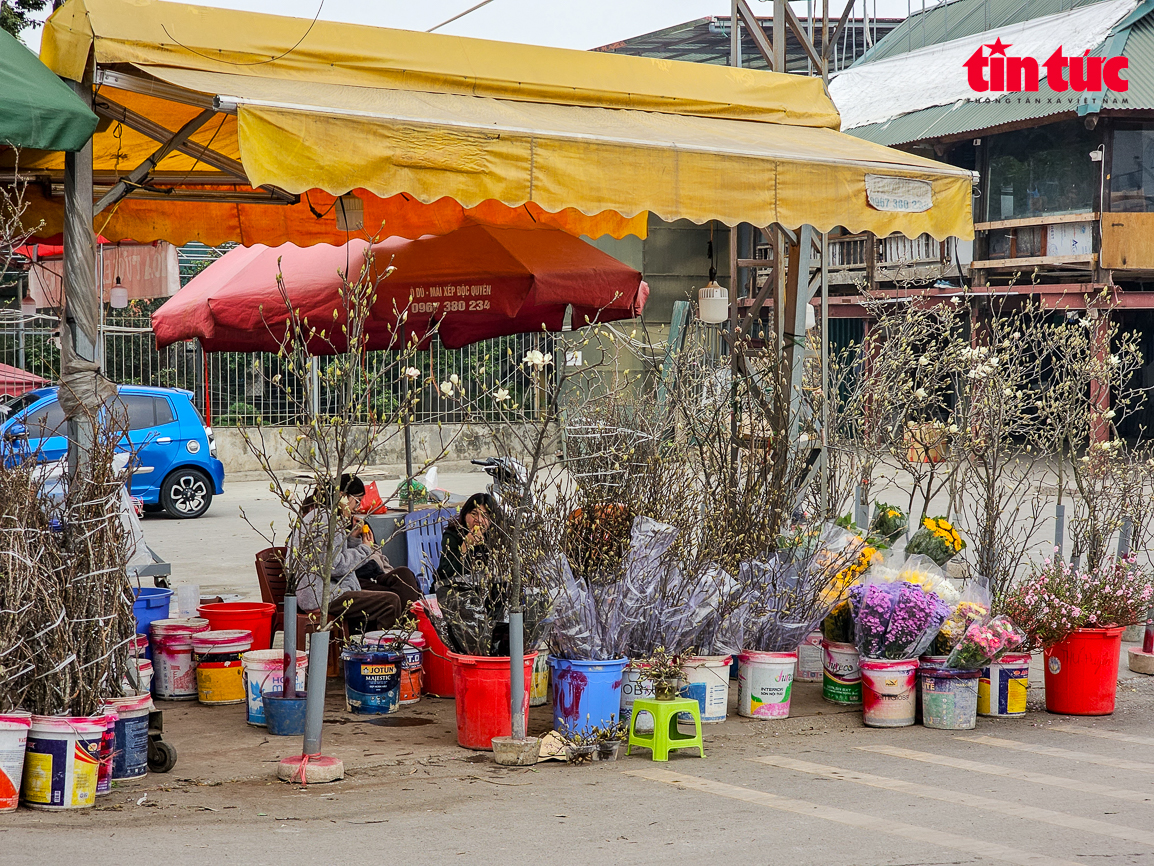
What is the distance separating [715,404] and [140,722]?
13.2ft

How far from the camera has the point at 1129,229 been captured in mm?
21062

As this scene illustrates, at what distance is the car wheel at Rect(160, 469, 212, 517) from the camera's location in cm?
1633

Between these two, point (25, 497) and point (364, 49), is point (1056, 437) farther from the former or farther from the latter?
point (25, 497)

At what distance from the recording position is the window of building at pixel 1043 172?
21844 millimetres

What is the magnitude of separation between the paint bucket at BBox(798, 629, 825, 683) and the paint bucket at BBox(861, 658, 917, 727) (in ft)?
3.03

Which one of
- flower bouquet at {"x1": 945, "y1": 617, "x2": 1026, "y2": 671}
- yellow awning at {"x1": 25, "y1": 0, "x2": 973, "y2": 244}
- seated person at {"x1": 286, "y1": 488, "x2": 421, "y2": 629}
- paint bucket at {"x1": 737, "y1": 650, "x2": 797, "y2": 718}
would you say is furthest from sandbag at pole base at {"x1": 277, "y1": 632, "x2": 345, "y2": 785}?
flower bouquet at {"x1": 945, "y1": 617, "x2": 1026, "y2": 671}

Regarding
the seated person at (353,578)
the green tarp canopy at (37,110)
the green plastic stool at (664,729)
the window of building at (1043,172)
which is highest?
the window of building at (1043,172)

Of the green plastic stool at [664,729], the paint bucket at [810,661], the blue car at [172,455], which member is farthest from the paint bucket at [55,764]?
the blue car at [172,455]

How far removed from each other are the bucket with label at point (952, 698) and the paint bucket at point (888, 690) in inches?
4.7

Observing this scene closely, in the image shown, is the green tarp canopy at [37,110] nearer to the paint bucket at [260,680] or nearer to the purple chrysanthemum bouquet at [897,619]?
the paint bucket at [260,680]

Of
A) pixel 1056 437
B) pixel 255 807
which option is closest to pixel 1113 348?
pixel 1056 437

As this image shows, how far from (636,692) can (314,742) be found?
1.63 metres

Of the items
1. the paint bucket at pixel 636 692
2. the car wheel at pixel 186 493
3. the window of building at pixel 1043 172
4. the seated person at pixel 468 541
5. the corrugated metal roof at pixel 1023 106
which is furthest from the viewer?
the window of building at pixel 1043 172

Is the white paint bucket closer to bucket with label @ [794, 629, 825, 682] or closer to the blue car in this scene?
bucket with label @ [794, 629, 825, 682]
